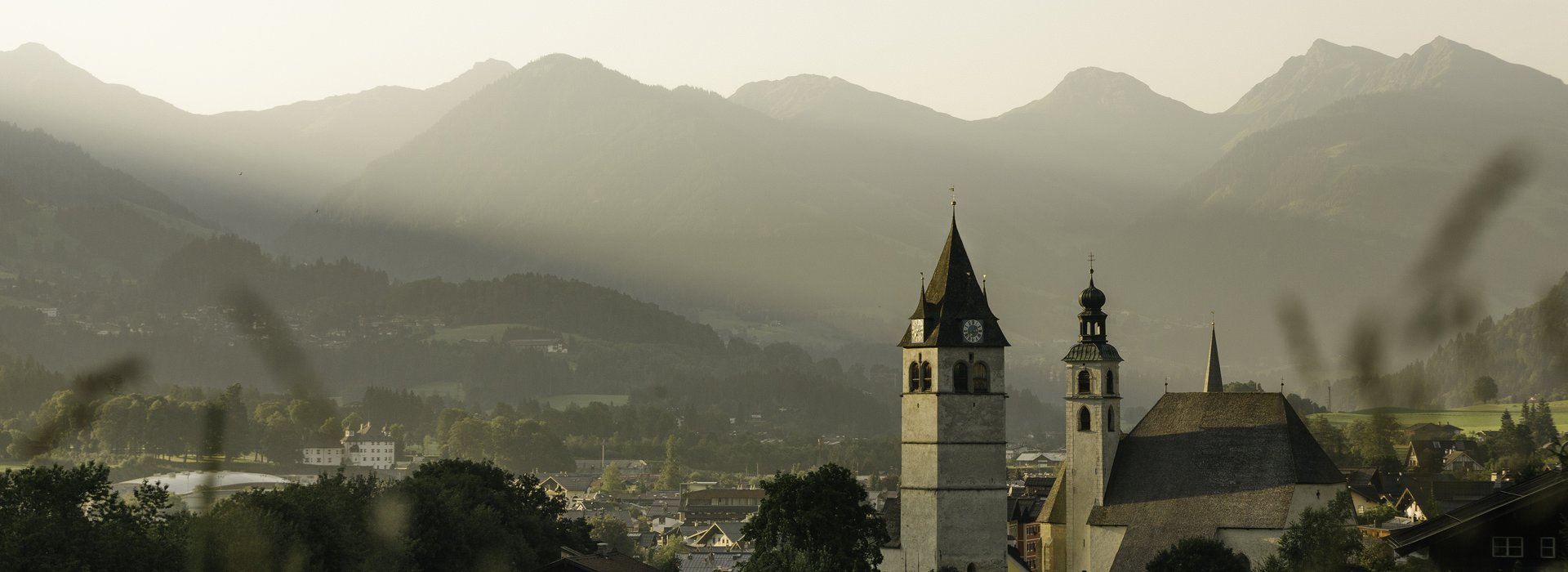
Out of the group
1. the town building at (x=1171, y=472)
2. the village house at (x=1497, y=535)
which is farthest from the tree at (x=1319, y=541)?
the village house at (x=1497, y=535)

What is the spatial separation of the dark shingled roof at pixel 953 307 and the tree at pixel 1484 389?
45.8m

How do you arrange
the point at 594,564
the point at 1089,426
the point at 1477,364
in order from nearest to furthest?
the point at 1477,364
the point at 594,564
the point at 1089,426

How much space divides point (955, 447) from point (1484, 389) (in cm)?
5160

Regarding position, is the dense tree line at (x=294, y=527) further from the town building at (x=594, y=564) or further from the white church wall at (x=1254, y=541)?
the white church wall at (x=1254, y=541)

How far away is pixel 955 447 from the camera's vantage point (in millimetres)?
94938

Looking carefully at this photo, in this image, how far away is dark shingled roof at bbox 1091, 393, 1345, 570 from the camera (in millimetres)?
96688

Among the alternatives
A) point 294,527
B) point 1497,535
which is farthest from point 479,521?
point 1497,535

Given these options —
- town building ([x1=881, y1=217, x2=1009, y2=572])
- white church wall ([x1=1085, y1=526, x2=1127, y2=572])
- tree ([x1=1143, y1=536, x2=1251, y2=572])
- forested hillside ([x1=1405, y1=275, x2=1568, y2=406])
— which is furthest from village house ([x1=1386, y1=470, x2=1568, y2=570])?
white church wall ([x1=1085, y1=526, x2=1127, y2=572])

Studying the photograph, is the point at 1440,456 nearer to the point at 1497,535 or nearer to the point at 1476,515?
the point at 1497,535

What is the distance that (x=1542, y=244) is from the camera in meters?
102

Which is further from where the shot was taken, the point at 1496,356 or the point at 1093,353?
the point at 1093,353

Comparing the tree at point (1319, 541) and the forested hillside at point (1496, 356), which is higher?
the forested hillside at point (1496, 356)

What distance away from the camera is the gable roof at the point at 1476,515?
34.6m

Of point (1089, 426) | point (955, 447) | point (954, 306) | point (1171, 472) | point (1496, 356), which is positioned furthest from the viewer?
point (1089, 426)
